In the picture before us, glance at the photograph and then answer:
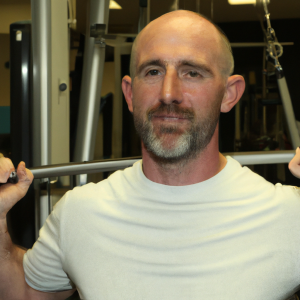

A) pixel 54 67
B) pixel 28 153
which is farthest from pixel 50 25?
pixel 28 153

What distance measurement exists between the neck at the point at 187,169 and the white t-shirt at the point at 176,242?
4cm

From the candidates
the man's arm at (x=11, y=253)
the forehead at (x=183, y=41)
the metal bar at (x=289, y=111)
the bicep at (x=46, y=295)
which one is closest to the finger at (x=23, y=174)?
the man's arm at (x=11, y=253)

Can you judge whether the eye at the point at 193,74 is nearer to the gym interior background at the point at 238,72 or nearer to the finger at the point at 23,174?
the finger at the point at 23,174

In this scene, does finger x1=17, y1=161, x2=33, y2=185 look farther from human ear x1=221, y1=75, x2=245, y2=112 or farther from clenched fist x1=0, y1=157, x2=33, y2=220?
human ear x1=221, y1=75, x2=245, y2=112

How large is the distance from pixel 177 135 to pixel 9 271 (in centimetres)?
52

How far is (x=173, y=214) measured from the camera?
0.88 metres

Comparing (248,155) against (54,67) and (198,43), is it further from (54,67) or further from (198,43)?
(54,67)

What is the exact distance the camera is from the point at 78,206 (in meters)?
0.96

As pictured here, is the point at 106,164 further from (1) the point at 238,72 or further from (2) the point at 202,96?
(1) the point at 238,72

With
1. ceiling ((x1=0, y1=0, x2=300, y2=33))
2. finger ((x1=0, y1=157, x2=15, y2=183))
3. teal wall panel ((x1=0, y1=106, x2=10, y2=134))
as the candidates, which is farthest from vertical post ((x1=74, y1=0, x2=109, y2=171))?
finger ((x1=0, y1=157, x2=15, y2=183))

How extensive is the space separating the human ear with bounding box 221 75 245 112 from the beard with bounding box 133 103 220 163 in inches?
2.6

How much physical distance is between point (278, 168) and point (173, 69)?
3.73ft

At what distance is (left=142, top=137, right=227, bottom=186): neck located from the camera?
37.6 inches

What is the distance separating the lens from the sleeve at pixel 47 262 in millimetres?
948
